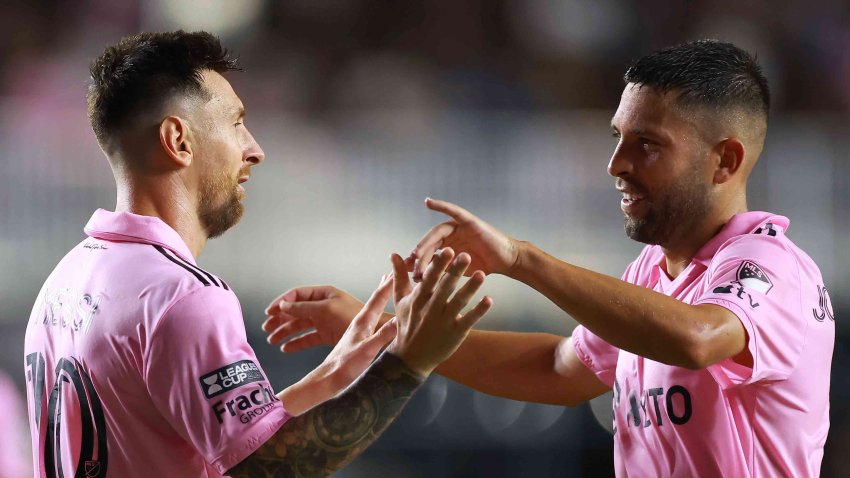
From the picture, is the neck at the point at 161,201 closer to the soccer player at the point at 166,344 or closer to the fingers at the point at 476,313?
the soccer player at the point at 166,344

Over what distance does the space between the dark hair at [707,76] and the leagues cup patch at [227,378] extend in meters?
1.48

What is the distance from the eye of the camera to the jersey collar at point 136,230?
Answer: 8.09ft

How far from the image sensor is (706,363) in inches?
95.0

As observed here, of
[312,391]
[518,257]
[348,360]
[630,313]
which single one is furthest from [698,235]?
[312,391]

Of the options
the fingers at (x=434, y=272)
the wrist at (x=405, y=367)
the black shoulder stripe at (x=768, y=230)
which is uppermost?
the black shoulder stripe at (x=768, y=230)

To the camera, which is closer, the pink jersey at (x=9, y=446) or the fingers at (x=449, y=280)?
the fingers at (x=449, y=280)

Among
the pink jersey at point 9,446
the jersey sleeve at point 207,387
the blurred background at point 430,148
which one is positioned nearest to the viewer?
the jersey sleeve at point 207,387

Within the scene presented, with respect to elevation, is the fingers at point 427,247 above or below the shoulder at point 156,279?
above

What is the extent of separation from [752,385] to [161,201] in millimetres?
1643

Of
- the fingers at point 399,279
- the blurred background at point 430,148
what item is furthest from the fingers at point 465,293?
the blurred background at point 430,148

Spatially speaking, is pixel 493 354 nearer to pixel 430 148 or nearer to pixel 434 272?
pixel 434 272

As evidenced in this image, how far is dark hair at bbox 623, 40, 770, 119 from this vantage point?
113 inches

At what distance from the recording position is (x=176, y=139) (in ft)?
8.59

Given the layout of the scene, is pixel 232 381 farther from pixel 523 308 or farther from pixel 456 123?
pixel 456 123
